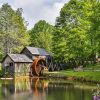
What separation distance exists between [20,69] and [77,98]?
36599mm

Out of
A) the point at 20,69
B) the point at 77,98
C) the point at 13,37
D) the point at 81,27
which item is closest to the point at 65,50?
the point at 81,27

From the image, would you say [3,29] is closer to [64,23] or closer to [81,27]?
[64,23]

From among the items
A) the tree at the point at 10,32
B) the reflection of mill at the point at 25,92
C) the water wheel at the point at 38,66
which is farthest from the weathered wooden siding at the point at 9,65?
the reflection of mill at the point at 25,92

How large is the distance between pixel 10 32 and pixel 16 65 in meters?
14.4

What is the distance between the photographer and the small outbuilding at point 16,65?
201 feet

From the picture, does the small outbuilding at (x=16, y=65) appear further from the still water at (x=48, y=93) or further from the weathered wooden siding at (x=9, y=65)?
the still water at (x=48, y=93)

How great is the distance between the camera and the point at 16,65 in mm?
61719

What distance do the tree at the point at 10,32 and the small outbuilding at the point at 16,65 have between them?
11814 mm

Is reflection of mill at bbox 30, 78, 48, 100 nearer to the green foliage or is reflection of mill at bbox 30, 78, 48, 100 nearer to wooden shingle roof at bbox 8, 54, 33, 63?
the green foliage

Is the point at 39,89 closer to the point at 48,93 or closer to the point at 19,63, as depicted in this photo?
the point at 48,93

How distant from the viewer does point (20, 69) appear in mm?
62438

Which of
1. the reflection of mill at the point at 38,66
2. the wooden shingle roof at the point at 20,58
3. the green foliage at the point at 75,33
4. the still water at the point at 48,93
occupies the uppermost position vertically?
the green foliage at the point at 75,33

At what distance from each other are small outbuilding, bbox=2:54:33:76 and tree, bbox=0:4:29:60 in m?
11.8

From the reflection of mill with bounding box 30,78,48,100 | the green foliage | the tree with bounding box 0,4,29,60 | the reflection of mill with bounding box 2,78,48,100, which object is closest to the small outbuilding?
the green foliage
